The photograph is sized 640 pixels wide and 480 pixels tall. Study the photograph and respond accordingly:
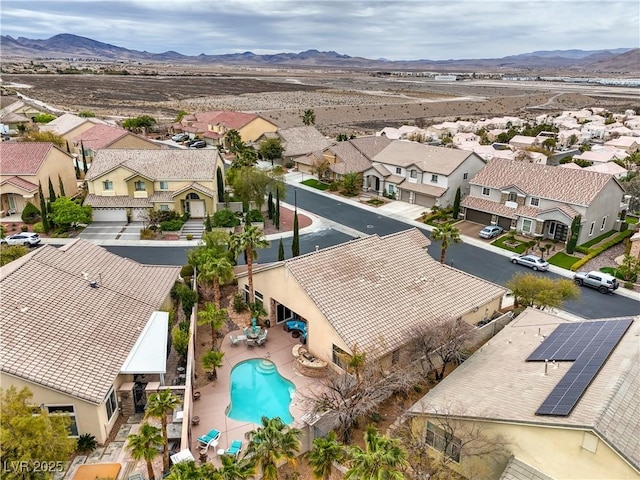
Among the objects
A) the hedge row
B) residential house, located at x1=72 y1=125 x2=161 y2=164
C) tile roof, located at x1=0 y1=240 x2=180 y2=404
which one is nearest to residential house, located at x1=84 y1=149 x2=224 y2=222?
residential house, located at x1=72 y1=125 x2=161 y2=164

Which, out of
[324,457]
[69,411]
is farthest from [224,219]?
[324,457]

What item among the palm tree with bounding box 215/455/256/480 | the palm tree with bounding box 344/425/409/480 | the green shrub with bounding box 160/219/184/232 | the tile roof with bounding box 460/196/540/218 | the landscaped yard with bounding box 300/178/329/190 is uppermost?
the palm tree with bounding box 344/425/409/480

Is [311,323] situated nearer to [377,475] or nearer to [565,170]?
[377,475]

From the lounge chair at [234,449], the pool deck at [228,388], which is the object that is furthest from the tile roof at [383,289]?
the lounge chair at [234,449]

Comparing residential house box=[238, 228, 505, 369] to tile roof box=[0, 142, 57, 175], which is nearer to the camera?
residential house box=[238, 228, 505, 369]

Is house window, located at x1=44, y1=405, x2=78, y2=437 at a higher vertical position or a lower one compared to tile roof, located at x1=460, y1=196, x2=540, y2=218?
lower

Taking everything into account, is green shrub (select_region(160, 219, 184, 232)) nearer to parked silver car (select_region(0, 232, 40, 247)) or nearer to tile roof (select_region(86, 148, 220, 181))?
tile roof (select_region(86, 148, 220, 181))

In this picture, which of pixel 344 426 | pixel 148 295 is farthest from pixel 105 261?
pixel 344 426

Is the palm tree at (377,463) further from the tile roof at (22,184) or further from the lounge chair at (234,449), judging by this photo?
the tile roof at (22,184)
